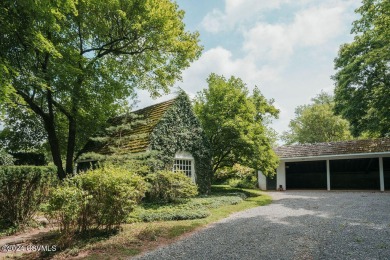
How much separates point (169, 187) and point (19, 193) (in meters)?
5.95

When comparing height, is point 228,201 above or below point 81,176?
below

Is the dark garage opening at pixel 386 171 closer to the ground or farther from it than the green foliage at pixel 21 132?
closer to the ground

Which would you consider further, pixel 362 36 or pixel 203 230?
pixel 362 36

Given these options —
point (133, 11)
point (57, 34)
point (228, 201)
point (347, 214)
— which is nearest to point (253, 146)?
point (228, 201)

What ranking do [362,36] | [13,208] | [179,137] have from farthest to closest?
[362,36], [179,137], [13,208]

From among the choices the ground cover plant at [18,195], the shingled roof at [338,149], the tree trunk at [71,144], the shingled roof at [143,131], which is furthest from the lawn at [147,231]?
the shingled roof at [338,149]

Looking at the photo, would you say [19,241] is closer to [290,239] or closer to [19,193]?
[19,193]

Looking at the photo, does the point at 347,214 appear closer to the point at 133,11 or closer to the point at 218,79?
the point at 218,79

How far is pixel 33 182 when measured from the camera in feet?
27.3

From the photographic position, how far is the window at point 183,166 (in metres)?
14.1

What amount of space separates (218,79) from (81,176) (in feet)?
41.6

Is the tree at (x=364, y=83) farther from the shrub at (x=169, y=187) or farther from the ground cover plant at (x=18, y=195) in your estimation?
the ground cover plant at (x=18, y=195)

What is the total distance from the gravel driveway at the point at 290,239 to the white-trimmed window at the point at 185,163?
5283mm

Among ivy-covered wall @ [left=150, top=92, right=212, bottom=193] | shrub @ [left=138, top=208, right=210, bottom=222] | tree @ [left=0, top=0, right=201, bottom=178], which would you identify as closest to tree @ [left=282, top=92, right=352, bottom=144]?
tree @ [left=0, top=0, right=201, bottom=178]
